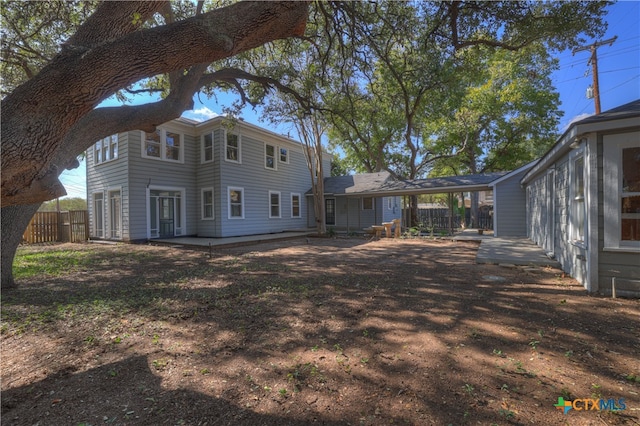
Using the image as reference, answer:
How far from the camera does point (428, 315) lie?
12.5ft

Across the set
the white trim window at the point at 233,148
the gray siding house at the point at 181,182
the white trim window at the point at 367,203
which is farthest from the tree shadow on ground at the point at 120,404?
the white trim window at the point at 367,203

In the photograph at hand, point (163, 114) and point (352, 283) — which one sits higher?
point (163, 114)

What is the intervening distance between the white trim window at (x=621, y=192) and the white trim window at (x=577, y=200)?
65cm

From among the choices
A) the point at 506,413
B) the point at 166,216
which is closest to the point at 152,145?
the point at 166,216

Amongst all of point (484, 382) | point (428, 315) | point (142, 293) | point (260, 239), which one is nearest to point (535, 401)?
point (484, 382)

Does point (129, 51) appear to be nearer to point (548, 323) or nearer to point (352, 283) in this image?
point (352, 283)

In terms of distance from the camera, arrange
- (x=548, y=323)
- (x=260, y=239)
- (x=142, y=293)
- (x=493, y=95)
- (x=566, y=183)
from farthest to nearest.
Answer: (x=493, y=95)
(x=260, y=239)
(x=566, y=183)
(x=142, y=293)
(x=548, y=323)

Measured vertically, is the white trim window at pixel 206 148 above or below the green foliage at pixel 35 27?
below

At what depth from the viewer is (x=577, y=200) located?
5.37 m

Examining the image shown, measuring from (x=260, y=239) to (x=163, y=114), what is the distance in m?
8.20

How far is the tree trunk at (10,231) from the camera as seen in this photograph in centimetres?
511

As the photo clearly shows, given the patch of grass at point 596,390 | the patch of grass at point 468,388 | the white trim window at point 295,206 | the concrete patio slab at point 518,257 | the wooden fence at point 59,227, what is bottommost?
the patch of grass at point 596,390

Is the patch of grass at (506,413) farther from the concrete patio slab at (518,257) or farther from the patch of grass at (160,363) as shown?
the concrete patio slab at (518,257)

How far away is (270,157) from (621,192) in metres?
14.5
